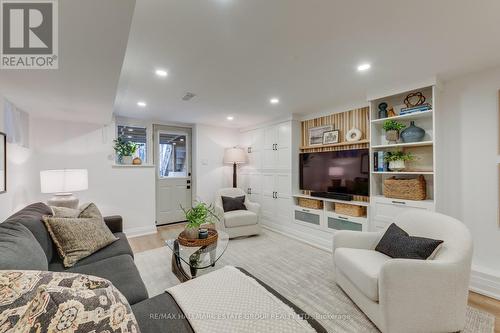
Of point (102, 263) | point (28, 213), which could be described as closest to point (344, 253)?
point (102, 263)

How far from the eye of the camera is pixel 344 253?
6.75 ft

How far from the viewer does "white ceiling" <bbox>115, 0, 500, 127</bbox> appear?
1.40m

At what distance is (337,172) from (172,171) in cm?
351

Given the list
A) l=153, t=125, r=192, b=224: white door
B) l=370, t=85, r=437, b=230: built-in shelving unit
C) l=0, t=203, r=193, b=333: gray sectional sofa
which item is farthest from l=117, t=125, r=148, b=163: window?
l=370, t=85, r=437, b=230: built-in shelving unit

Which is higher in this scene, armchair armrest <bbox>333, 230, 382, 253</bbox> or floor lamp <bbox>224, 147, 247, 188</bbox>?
floor lamp <bbox>224, 147, 247, 188</bbox>

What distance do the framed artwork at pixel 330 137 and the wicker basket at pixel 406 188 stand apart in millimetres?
1064

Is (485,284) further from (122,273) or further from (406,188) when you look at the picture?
(122,273)

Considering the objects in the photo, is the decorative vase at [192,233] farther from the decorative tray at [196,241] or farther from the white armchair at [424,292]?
the white armchair at [424,292]

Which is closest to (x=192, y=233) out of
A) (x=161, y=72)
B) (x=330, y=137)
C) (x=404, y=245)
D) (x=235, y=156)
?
(x=161, y=72)

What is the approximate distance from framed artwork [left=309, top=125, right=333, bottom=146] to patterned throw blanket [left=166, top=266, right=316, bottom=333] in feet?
10.2

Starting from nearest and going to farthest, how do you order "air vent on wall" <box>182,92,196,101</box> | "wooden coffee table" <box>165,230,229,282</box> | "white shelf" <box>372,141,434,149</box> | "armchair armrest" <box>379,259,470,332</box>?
"armchair armrest" <box>379,259,470,332</box> → "wooden coffee table" <box>165,230,229,282</box> → "white shelf" <box>372,141,434,149</box> → "air vent on wall" <box>182,92,196,101</box>

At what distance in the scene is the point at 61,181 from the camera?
2.76 meters

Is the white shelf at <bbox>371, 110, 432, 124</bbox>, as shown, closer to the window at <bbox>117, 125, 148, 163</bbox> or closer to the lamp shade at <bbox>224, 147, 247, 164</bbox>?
the lamp shade at <bbox>224, 147, 247, 164</bbox>

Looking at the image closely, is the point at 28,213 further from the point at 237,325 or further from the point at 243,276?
the point at 237,325
